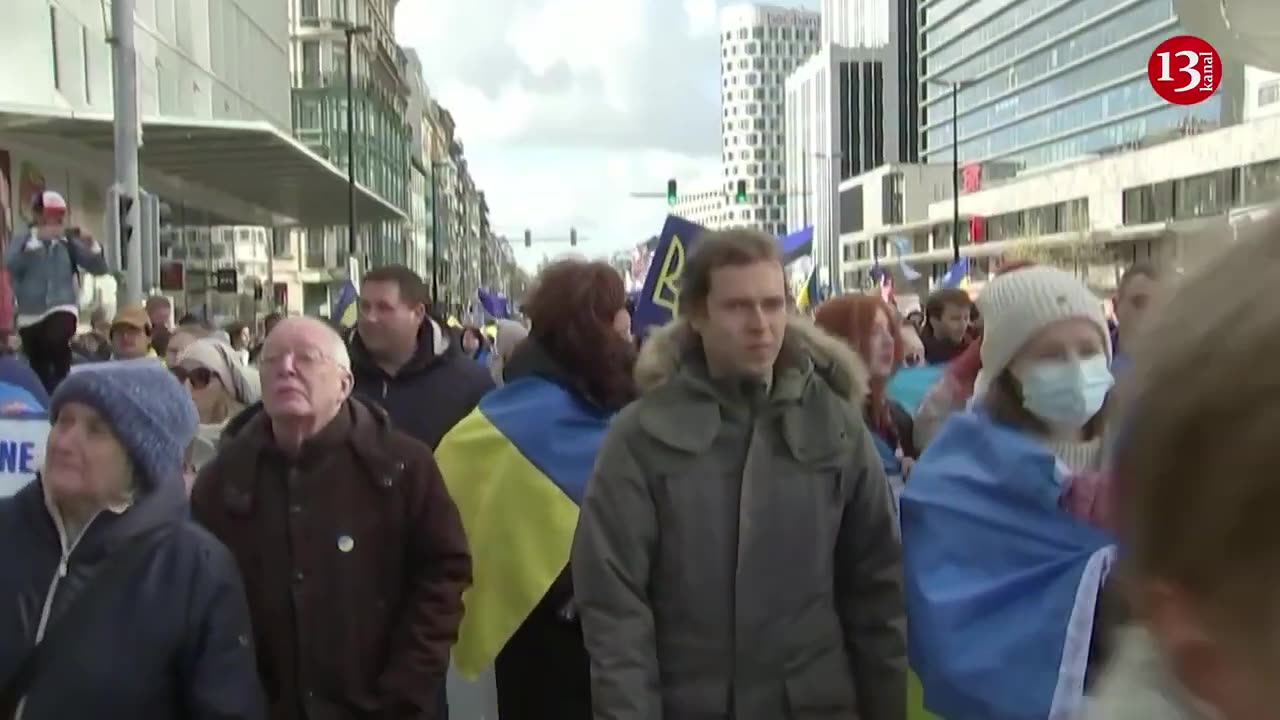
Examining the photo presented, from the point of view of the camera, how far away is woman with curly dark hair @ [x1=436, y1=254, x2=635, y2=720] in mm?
4527

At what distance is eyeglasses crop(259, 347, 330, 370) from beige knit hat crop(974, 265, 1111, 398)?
70.3 inches

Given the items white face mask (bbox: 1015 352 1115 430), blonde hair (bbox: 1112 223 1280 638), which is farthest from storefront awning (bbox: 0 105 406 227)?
blonde hair (bbox: 1112 223 1280 638)

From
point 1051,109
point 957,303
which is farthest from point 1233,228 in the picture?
point 1051,109

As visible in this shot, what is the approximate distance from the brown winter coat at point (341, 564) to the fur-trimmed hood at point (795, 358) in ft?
2.61

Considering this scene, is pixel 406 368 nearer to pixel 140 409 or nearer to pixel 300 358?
pixel 300 358

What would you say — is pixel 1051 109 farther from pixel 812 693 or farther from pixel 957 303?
pixel 812 693

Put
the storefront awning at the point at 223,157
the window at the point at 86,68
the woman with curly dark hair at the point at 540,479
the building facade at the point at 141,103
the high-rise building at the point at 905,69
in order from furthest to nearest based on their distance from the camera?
the high-rise building at the point at 905,69, the window at the point at 86,68, the building facade at the point at 141,103, the storefront awning at the point at 223,157, the woman with curly dark hair at the point at 540,479

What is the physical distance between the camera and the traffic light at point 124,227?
1384 cm

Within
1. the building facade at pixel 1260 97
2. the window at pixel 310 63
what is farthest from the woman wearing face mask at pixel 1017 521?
the window at pixel 310 63

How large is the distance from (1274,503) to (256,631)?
11.1 ft

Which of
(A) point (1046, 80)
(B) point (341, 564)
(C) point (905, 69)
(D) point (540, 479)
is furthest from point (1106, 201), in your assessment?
(B) point (341, 564)

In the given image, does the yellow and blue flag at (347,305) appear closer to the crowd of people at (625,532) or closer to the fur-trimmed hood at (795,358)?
the crowd of people at (625,532)

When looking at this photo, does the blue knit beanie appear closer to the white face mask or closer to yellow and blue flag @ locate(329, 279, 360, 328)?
the white face mask

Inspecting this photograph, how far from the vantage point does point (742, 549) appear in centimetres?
331
